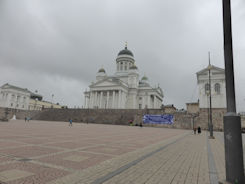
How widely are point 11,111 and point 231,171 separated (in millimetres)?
64662

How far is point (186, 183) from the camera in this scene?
4.05 meters

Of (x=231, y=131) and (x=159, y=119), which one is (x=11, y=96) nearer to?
(x=159, y=119)

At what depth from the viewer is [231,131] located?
3.46 meters

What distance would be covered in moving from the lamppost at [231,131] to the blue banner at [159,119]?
3643 cm

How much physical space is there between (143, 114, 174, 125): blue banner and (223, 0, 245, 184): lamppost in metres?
36.4

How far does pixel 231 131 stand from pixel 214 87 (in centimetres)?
5666

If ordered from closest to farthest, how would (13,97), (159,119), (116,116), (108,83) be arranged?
(159,119)
(116,116)
(108,83)
(13,97)

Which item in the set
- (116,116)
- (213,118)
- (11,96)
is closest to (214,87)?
(213,118)

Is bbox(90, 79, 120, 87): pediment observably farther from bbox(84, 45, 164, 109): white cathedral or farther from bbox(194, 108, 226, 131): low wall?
bbox(194, 108, 226, 131): low wall

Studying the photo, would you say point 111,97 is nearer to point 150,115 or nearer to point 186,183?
point 150,115

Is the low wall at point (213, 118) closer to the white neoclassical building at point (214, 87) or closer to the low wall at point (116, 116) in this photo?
the low wall at point (116, 116)

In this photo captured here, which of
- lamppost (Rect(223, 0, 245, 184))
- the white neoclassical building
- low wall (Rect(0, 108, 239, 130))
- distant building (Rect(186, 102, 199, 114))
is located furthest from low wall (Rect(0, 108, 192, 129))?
lamppost (Rect(223, 0, 245, 184))

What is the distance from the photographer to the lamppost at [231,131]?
10.9 feet

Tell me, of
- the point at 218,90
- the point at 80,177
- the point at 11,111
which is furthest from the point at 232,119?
the point at 11,111
